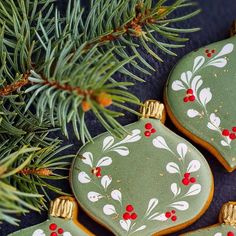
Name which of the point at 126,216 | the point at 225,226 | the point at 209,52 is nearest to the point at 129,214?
the point at 126,216

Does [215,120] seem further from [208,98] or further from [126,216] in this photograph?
[126,216]

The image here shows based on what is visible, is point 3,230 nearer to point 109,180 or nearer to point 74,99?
point 109,180

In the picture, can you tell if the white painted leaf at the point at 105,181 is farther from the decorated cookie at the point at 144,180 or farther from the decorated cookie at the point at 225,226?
the decorated cookie at the point at 225,226

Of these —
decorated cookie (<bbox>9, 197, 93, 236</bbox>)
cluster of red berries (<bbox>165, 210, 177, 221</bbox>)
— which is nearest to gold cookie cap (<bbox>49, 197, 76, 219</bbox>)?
decorated cookie (<bbox>9, 197, 93, 236</bbox>)

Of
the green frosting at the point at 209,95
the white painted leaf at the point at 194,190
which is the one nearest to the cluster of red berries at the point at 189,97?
the green frosting at the point at 209,95

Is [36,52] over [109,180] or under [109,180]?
over

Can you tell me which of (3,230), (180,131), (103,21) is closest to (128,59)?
(103,21)
